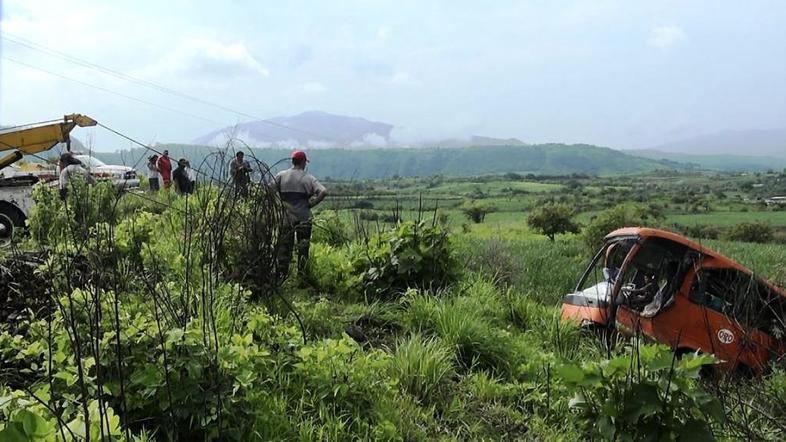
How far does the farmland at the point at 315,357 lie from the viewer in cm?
315

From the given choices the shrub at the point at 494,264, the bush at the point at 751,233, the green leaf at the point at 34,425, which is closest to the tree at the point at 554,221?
the bush at the point at 751,233

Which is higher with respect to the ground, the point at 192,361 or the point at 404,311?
the point at 192,361

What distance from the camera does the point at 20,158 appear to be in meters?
16.8

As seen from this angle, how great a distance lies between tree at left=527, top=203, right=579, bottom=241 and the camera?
41156 mm

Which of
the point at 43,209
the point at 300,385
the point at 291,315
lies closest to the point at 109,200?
the point at 43,209

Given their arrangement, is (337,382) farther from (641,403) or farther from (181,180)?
(181,180)

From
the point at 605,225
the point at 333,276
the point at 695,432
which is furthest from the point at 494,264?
the point at 605,225

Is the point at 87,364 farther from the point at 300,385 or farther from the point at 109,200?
the point at 109,200

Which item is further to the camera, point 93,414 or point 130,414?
point 130,414

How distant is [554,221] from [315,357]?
38776mm

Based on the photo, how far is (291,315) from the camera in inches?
227

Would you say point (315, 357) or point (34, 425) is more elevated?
point (34, 425)

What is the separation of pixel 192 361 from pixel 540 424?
Answer: 267 cm

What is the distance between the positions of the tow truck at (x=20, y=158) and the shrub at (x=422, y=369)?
A: 30.0 ft
